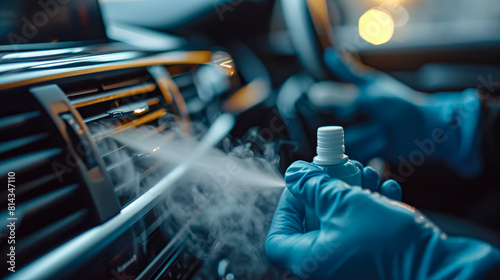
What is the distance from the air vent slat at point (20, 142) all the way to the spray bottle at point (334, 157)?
50 centimetres

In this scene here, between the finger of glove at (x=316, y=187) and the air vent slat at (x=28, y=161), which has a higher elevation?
the air vent slat at (x=28, y=161)

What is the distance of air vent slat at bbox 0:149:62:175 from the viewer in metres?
0.56

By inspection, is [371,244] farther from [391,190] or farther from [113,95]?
[113,95]

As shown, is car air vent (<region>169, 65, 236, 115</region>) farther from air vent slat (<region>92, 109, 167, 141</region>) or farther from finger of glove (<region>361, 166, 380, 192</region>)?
finger of glove (<region>361, 166, 380, 192</region>)

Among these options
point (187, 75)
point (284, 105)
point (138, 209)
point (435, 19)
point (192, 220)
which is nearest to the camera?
point (138, 209)

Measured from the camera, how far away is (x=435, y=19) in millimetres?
1992

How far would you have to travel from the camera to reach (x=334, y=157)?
715 millimetres

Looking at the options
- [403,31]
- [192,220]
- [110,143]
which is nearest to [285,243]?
[192,220]

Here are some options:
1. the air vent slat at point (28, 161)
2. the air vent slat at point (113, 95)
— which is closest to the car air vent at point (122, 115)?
the air vent slat at point (113, 95)

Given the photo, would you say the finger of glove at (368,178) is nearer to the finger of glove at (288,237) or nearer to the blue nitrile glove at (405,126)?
the finger of glove at (288,237)

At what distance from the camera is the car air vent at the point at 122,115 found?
75cm

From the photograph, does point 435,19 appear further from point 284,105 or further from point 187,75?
Answer: point 187,75

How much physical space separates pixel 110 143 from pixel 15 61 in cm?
25

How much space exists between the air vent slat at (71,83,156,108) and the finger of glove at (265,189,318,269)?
1.49 ft
